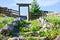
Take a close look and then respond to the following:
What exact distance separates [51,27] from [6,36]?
9.11ft

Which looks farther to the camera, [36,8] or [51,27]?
[36,8]

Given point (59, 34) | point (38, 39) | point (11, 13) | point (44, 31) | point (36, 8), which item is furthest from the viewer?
point (36, 8)

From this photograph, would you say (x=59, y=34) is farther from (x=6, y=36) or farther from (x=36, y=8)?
(x=36, y=8)

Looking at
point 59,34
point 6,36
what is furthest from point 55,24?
point 6,36

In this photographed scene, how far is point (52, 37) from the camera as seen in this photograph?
37.6 feet

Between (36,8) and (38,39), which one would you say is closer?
(38,39)

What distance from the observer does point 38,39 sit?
11148 mm

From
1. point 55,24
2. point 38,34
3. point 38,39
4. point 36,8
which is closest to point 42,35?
point 38,34

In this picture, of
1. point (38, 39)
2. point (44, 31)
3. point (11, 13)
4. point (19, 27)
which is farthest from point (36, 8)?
point (38, 39)

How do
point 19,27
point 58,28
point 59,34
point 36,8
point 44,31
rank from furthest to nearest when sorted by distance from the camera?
point 36,8, point 19,27, point 58,28, point 44,31, point 59,34

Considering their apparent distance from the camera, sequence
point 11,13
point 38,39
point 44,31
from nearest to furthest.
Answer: point 38,39, point 44,31, point 11,13

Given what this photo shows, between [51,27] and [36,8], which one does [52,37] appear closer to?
[51,27]

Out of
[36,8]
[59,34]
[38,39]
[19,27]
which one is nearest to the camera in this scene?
[38,39]

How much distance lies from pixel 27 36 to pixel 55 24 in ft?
10.1
